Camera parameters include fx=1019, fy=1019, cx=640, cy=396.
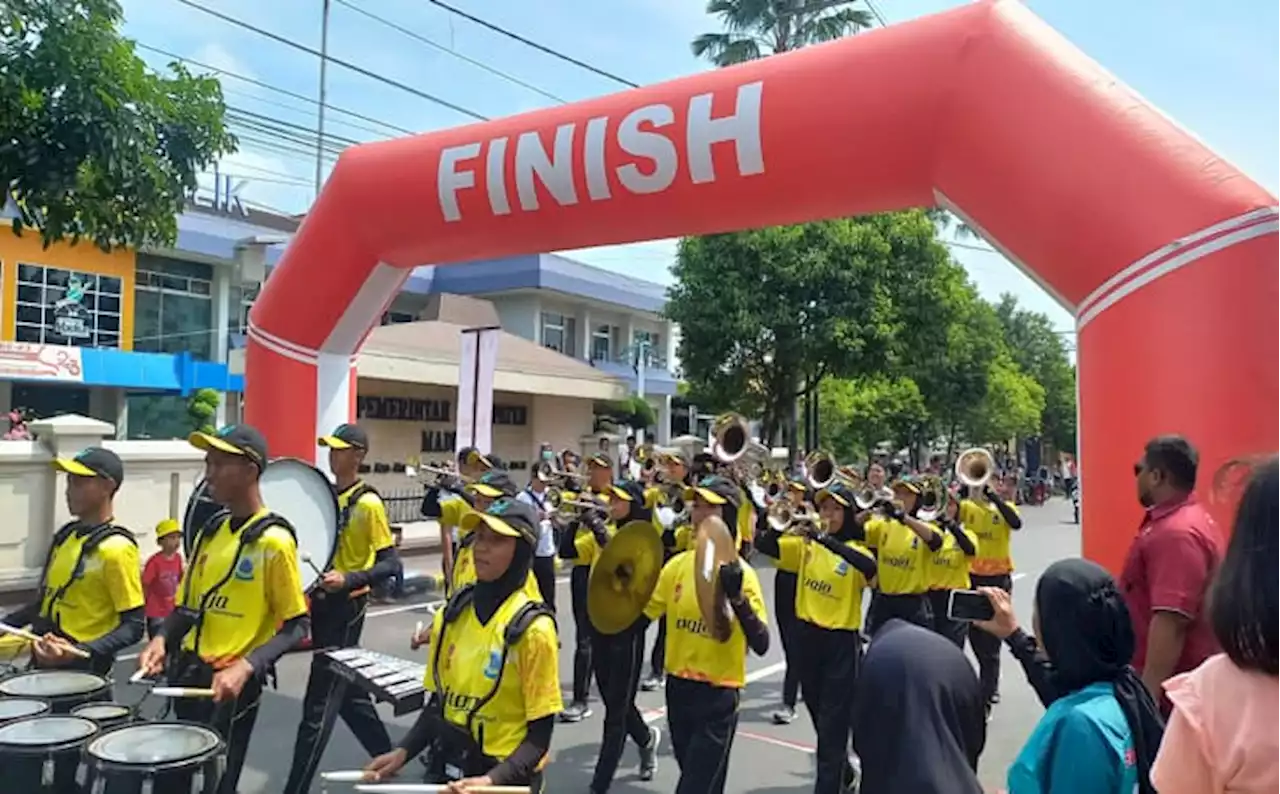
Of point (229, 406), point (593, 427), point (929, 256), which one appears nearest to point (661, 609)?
point (929, 256)

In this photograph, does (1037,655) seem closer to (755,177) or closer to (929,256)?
(755,177)

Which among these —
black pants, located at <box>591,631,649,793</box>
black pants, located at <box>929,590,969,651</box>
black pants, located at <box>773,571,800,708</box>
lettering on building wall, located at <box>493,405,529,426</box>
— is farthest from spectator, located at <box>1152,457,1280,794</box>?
lettering on building wall, located at <box>493,405,529,426</box>

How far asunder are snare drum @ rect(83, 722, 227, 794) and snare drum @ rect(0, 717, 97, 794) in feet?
0.32

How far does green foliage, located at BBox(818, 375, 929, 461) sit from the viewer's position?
30.9 m

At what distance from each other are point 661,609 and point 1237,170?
3.26 metres

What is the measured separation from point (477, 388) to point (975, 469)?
5367mm

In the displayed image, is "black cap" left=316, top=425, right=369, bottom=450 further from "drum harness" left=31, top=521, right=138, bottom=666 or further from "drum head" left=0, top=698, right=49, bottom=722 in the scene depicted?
"drum head" left=0, top=698, right=49, bottom=722

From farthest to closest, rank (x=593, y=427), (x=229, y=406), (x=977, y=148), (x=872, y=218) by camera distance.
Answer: (x=229, y=406), (x=593, y=427), (x=872, y=218), (x=977, y=148)

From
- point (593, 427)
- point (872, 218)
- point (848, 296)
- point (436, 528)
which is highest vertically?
point (872, 218)

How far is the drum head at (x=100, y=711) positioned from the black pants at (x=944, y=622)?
5095mm

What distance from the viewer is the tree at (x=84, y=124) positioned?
674 cm

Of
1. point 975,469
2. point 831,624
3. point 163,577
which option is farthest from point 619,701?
point 975,469

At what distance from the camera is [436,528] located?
18281mm

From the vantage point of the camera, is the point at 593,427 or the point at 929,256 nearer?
the point at 929,256
